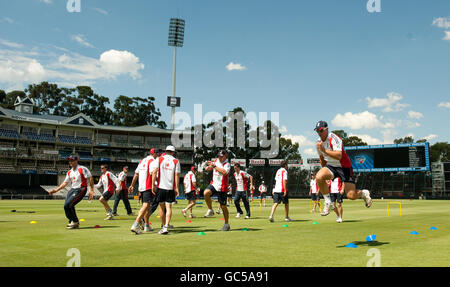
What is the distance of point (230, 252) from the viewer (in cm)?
675

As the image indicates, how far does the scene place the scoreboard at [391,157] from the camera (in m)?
53.3

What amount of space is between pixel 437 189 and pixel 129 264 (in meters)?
59.2

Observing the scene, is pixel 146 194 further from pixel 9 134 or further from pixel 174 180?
pixel 9 134

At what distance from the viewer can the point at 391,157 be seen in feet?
182

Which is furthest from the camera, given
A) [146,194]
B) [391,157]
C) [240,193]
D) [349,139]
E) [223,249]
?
[349,139]

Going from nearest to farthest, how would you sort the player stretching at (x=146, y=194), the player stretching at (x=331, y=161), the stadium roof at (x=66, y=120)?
the player stretching at (x=331, y=161), the player stretching at (x=146, y=194), the stadium roof at (x=66, y=120)

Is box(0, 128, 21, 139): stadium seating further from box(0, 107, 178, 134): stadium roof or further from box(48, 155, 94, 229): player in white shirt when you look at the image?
box(48, 155, 94, 229): player in white shirt

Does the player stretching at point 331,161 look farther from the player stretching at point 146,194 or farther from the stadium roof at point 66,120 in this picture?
the stadium roof at point 66,120

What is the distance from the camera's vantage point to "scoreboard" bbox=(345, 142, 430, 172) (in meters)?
53.3

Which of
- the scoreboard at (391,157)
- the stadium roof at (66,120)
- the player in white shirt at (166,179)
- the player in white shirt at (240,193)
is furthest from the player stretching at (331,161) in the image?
the stadium roof at (66,120)

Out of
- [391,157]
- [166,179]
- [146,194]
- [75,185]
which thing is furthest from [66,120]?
[166,179]

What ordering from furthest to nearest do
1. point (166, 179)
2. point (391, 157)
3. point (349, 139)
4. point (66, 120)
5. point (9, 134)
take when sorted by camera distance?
point (349, 139) < point (66, 120) < point (9, 134) < point (391, 157) < point (166, 179)
